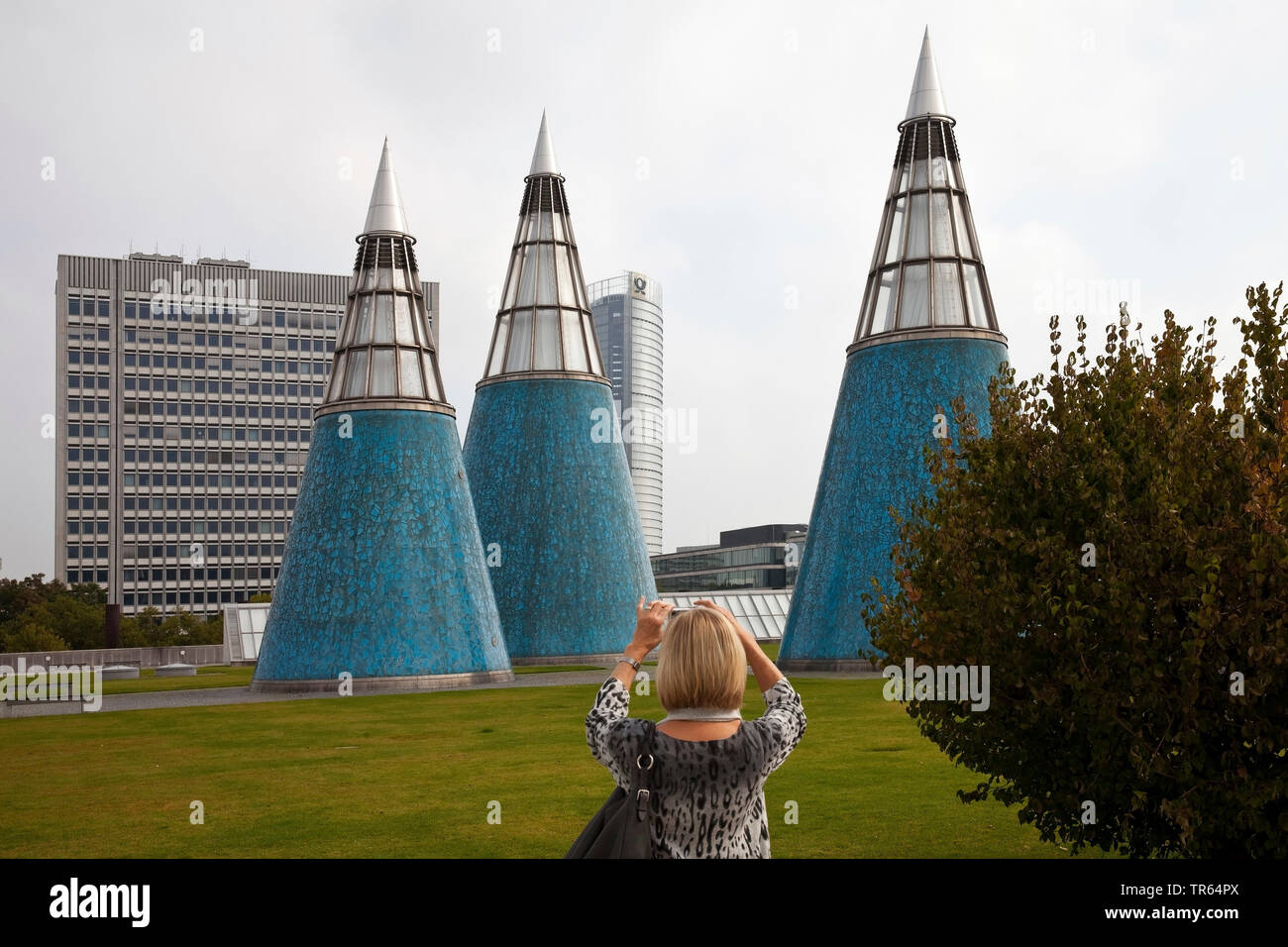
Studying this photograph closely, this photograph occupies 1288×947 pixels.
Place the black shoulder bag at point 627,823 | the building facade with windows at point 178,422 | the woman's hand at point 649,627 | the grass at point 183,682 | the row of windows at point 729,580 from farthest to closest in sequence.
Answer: the building facade with windows at point 178,422, the row of windows at point 729,580, the grass at point 183,682, the woman's hand at point 649,627, the black shoulder bag at point 627,823

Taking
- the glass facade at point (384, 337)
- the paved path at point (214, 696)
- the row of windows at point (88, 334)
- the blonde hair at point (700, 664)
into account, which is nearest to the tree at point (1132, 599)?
the blonde hair at point (700, 664)

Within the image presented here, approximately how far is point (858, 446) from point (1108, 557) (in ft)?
74.5

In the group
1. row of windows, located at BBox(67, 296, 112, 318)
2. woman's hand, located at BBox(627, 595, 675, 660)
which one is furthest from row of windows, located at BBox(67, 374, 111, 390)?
woman's hand, located at BBox(627, 595, 675, 660)

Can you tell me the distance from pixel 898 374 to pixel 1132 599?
76.2 ft

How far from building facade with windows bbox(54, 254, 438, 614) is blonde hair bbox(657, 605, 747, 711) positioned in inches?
4551

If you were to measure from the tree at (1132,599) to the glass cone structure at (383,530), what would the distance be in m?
20.5

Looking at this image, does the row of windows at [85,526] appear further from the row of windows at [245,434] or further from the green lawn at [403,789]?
the green lawn at [403,789]

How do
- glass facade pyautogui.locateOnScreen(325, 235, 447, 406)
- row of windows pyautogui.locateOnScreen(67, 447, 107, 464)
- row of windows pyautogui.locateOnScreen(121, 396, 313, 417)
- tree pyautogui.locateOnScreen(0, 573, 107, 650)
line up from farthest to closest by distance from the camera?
row of windows pyautogui.locateOnScreen(121, 396, 313, 417), row of windows pyautogui.locateOnScreen(67, 447, 107, 464), tree pyautogui.locateOnScreen(0, 573, 107, 650), glass facade pyautogui.locateOnScreen(325, 235, 447, 406)

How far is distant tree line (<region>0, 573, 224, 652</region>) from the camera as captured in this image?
53781mm

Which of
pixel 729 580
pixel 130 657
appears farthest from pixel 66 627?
pixel 729 580

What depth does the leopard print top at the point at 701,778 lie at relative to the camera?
13.5ft

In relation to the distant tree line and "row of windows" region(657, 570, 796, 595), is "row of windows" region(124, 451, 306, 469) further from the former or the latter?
"row of windows" region(657, 570, 796, 595)

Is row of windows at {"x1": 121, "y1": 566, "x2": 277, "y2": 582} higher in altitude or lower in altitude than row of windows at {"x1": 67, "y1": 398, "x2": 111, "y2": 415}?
lower
